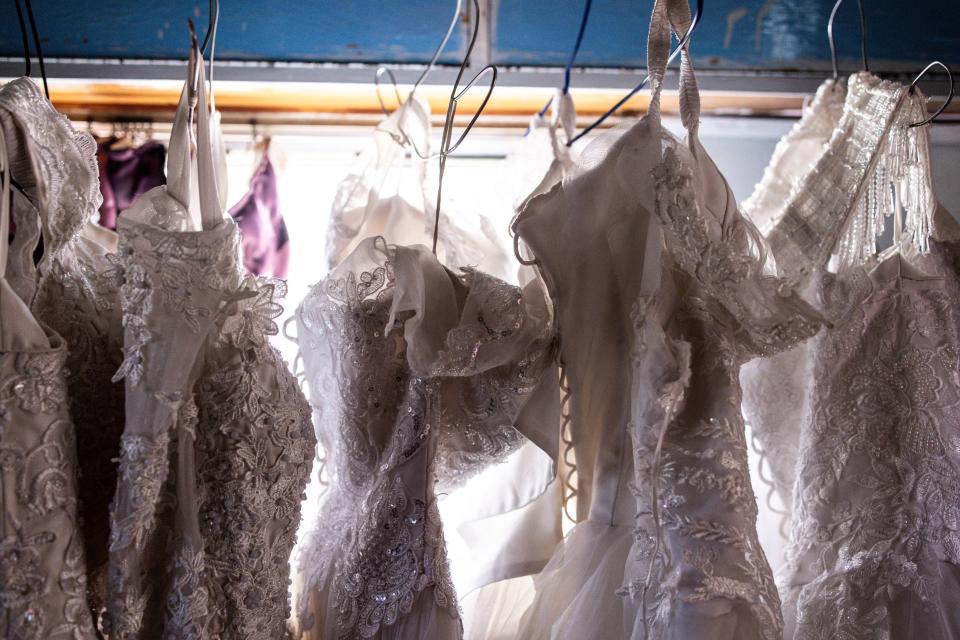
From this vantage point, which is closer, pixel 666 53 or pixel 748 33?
pixel 666 53

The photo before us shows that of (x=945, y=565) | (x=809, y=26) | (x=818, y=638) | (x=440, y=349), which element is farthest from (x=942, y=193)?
(x=440, y=349)

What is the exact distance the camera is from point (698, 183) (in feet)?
2.23

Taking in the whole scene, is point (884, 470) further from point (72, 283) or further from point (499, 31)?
point (72, 283)

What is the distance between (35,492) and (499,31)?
2.30ft

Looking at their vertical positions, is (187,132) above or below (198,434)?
above

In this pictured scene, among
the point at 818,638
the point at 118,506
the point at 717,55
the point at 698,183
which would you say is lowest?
the point at 818,638

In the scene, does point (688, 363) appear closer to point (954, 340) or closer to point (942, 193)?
point (954, 340)

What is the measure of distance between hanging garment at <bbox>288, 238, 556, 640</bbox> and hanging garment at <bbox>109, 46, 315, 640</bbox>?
0.26 ft

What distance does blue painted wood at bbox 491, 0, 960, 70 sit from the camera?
0.95 meters

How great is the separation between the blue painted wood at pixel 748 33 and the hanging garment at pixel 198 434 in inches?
17.9

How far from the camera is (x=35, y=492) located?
555 mm

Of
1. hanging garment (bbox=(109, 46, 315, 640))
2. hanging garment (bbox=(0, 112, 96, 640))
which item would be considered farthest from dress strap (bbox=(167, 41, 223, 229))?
hanging garment (bbox=(0, 112, 96, 640))

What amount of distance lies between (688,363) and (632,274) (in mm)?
129

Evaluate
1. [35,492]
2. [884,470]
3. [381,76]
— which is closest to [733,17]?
[381,76]
